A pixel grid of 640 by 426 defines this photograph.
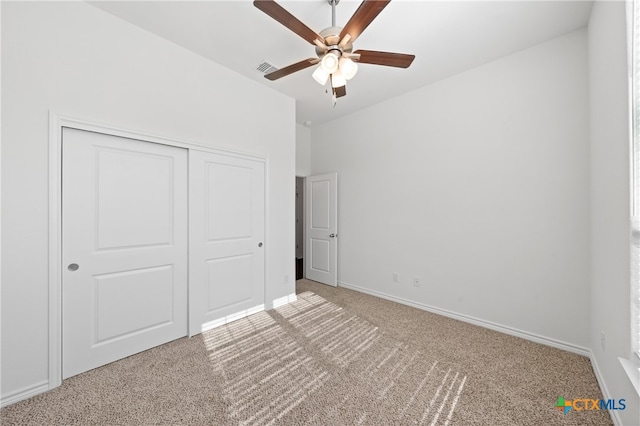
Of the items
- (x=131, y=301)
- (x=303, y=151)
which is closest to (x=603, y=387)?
(x=131, y=301)

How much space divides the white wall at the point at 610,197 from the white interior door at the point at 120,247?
3397 mm

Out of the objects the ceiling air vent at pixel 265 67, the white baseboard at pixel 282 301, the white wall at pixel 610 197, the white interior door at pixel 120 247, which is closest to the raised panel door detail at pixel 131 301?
the white interior door at pixel 120 247

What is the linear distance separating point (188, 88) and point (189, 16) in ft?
2.13

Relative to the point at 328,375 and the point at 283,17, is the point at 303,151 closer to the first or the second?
the point at 283,17

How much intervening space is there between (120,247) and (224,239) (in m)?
0.98

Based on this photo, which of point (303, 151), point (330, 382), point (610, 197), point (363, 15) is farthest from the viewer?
point (303, 151)

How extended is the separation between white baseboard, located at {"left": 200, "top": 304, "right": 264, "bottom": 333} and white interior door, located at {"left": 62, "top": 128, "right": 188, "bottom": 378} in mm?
219

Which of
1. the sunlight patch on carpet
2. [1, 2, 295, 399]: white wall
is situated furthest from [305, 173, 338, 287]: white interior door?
[1, 2, 295, 399]: white wall

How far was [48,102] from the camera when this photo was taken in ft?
6.06

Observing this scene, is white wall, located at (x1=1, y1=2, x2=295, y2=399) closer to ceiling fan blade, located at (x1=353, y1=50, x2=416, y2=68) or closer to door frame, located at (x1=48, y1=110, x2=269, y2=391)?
door frame, located at (x1=48, y1=110, x2=269, y2=391)

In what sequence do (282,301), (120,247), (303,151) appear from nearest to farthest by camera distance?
(120,247) → (282,301) → (303,151)

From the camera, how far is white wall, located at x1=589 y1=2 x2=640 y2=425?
1426mm

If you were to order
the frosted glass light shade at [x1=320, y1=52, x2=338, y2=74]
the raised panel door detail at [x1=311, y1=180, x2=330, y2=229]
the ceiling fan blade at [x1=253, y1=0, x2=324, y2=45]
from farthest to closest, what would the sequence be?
the raised panel door detail at [x1=311, y1=180, x2=330, y2=229] → the frosted glass light shade at [x1=320, y1=52, x2=338, y2=74] → the ceiling fan blade at [x1=253, y1=0, x2=324, y2=45]

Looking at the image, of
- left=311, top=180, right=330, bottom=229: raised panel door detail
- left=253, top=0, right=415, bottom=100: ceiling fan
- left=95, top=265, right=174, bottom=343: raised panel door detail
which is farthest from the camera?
left=311, top=180, right=330, bottom=229: raised panel door detail
